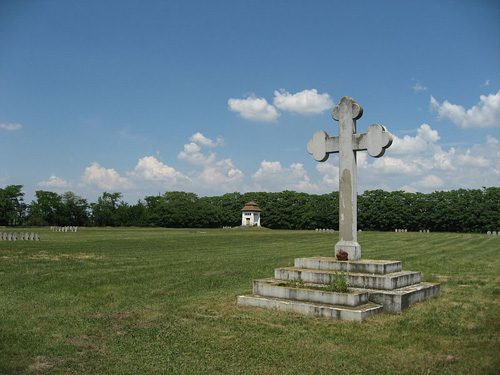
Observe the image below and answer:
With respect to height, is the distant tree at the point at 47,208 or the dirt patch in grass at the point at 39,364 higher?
the distant tree at the point at 47,208

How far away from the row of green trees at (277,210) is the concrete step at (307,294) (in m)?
73.1

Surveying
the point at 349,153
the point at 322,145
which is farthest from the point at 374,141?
the point at 322,145

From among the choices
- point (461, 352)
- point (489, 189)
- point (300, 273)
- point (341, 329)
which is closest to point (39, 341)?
point (341, 329)

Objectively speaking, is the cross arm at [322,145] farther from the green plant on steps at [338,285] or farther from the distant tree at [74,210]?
the distant tree at [74,210]

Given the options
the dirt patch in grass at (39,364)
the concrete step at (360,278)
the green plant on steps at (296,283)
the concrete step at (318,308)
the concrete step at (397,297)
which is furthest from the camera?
the green plant on steps at (296,283)

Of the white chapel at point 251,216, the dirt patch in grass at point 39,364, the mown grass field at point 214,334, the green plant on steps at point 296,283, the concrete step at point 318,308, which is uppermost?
the white chapel at point 251,216

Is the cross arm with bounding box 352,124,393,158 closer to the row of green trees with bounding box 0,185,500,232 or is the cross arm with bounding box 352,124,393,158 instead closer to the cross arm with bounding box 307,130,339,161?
the cross arm with bounding box 307,130,339,161

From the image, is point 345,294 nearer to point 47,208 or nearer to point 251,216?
point 251,216

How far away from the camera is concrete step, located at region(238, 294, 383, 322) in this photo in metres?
7.46

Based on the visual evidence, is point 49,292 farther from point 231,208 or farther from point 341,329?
point 231,208

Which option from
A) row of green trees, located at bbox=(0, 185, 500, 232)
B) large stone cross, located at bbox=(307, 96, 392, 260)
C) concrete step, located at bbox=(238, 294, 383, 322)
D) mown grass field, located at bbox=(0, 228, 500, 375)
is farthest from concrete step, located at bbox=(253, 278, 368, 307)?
row of green trees, located at bbox=(0, 185, 500, 232)

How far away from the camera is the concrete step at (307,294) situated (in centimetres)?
794

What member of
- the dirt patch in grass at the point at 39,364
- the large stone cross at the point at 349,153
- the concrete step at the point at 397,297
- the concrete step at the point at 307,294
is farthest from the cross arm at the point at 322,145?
the dirt patch in grass at the point at 39,364

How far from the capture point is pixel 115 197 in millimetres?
104875
